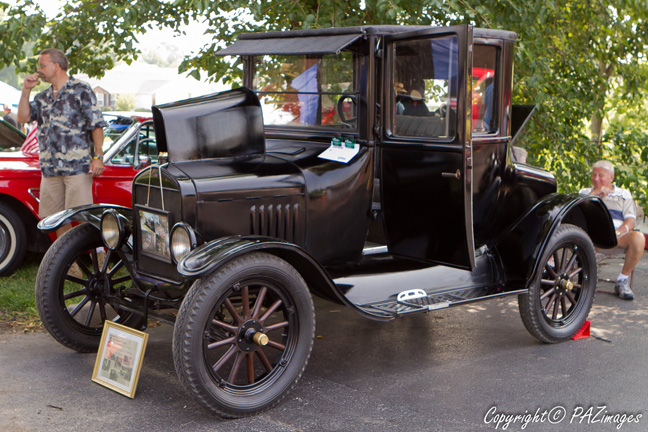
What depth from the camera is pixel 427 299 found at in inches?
172

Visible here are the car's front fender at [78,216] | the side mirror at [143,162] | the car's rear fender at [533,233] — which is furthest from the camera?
the side mirror at [143,162]

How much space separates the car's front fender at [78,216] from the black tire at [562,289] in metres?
2.60

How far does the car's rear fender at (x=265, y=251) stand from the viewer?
133 inches

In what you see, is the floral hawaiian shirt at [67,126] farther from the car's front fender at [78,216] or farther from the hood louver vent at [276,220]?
the hood louver vent at [276,220]

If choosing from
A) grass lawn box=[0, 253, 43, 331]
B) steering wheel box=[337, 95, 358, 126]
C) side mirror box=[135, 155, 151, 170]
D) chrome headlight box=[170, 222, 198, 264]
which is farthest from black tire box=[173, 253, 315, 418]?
side mirror box=[135, 155, 151, 170]

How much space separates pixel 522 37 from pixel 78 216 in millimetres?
4420

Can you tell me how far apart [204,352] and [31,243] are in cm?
352

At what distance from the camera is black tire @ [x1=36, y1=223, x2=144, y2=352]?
420 cm

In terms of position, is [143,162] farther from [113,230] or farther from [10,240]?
[113,230]

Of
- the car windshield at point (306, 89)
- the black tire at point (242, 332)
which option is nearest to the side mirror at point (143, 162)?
the car windshield at point (306, 89)

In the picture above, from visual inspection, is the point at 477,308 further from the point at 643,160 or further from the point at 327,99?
the point at 643,160

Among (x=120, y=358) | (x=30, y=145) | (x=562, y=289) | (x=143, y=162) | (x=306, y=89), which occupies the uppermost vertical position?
(x=306, y=89)

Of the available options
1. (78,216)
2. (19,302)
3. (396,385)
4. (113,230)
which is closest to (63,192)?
(19,302)

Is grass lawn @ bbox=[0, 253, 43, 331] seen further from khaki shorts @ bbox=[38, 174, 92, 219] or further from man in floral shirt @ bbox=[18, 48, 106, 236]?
man in floral shirt @ bbox=[18, 48, 106, 236]
